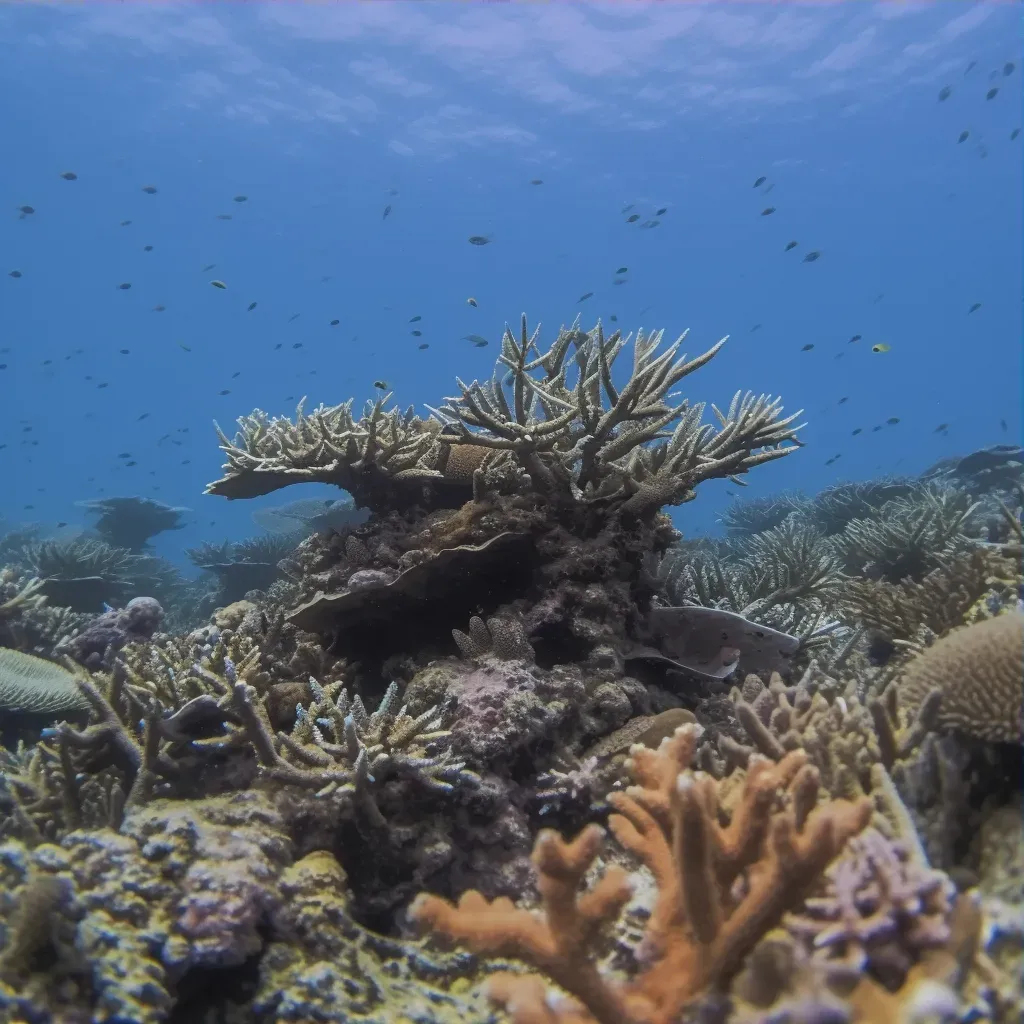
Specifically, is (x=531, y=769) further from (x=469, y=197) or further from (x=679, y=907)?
(x=469, y=197)

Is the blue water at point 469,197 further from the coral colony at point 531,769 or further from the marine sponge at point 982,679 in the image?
the marine sponge at point 982,679

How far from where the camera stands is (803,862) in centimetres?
163

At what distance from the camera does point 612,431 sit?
4.19 metres

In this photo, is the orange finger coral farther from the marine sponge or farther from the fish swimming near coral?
the fish swimming near coral

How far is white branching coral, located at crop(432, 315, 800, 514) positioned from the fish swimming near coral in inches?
30.8

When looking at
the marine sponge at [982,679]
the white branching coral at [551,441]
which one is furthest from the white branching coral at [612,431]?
the marine sponge at [982,679]

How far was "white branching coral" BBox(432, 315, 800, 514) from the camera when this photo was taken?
13.0 ft

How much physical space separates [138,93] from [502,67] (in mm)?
26297

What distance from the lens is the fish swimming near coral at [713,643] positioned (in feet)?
13.2

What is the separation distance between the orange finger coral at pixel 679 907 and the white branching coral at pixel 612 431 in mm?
2436

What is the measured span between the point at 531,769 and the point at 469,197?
68.8 meters

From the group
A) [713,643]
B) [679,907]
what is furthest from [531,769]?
[713,643]

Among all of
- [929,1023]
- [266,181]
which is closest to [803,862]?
[929,1023]

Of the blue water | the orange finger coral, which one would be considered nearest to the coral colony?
the orange finger coral
